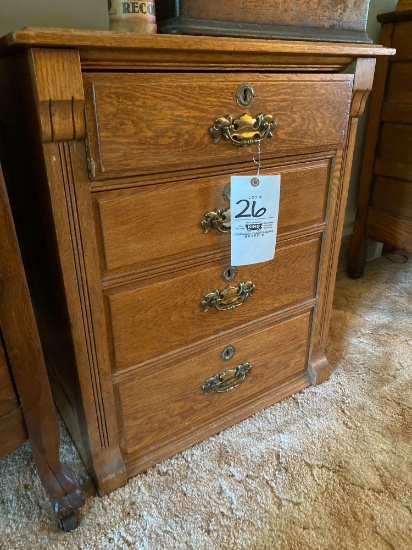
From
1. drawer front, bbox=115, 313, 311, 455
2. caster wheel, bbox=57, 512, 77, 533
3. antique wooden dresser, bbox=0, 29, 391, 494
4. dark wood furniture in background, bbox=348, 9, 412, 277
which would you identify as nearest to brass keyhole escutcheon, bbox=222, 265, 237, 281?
antique wooden dresser, bbox=0, 29, 391, 494

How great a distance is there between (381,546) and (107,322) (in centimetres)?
62

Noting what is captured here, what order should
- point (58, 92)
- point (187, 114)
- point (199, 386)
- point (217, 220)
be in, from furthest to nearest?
point (199, 386), point (217, 220), point (187, 114), point (58, 92)

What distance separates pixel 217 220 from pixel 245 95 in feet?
0.69

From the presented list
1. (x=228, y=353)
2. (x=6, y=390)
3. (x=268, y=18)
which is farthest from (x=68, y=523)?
(x=268, y=18)

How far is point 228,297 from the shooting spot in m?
0.85

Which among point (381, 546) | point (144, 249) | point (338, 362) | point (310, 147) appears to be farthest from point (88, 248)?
point (338, 362)

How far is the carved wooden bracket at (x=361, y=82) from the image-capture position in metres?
0.81

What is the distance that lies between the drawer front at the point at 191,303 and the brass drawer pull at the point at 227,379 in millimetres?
113

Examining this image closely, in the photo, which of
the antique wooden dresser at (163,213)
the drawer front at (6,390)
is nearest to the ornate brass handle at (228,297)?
the antique wooden dresser at (163,213)

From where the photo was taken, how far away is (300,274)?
959 millimetres

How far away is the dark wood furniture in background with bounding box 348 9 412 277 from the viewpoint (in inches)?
51.4

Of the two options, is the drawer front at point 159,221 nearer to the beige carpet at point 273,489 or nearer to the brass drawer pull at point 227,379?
the brass drawer pull at point 227,379

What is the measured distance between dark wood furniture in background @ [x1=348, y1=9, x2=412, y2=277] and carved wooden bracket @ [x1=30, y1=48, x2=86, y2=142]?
1.13 meters

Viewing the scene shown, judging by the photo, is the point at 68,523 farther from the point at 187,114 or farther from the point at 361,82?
the point at 361,82
